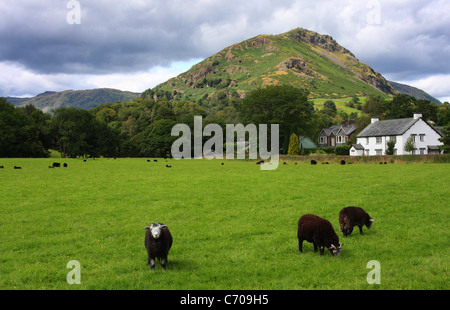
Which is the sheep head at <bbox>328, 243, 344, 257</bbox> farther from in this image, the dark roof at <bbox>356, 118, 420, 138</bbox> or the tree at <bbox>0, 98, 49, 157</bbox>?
the tree at <bbox>0, 98, 49, 157</bbox>

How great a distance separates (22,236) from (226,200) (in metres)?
11.1

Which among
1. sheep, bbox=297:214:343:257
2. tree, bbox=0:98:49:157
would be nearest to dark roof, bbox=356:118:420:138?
sheep, bbox=297:214:343:257

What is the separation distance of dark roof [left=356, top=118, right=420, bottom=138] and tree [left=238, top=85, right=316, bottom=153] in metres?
16.6

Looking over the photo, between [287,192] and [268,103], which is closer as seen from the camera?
[287,192]

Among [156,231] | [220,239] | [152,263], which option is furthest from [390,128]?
[156,231]

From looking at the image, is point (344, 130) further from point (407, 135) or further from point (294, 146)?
point (294, 146)

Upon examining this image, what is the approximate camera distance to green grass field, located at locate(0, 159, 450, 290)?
8.43 meters

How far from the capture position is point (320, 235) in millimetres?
10133

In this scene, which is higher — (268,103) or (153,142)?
(268,103)

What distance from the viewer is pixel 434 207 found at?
17.0m

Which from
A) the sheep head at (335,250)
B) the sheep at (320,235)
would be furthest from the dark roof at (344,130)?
the sheep head at (335,250)
